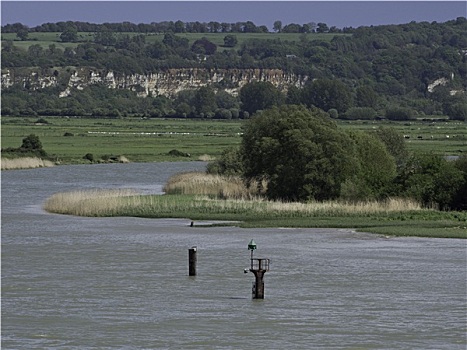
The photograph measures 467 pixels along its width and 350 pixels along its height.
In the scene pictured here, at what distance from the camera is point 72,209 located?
46000mm

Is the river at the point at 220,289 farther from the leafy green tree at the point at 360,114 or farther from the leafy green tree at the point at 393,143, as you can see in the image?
the leafy green tree at the point at 360,114

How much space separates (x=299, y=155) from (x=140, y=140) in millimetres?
55411

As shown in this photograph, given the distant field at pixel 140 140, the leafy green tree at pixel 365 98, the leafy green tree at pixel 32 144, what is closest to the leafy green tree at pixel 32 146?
the leafy green tree at pixel 32 144

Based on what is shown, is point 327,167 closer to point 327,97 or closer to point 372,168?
point 372,168

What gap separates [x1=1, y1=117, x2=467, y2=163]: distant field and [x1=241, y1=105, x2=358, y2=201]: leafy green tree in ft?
64.8

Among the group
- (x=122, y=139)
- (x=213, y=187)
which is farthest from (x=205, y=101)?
(x=213, y=187)

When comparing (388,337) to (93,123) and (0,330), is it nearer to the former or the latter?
(0,330)

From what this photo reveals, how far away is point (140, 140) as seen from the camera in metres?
103

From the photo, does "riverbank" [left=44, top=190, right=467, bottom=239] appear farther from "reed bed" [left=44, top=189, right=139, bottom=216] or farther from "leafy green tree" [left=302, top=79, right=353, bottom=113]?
"leafy green tree" [left=302, top=79, right=353, bottom=113]

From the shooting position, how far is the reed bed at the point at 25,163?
74312mm

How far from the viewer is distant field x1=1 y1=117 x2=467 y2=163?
85375 millimetres

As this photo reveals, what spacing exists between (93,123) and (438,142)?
53.8 metres

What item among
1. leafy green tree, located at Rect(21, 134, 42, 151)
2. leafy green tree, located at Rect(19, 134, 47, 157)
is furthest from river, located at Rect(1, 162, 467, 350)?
leafy green tree, located at Rect(21, 134, 42, 151)

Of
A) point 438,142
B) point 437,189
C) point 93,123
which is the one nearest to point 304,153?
point 437,189
